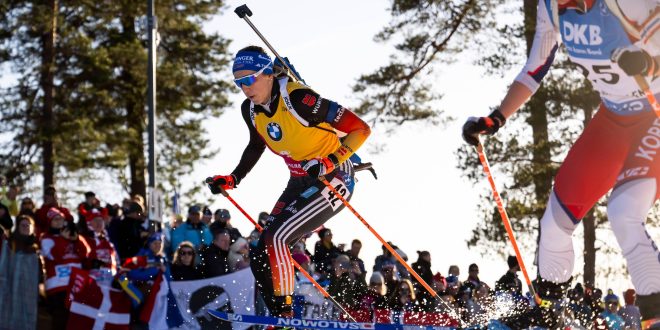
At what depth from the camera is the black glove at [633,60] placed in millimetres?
6027

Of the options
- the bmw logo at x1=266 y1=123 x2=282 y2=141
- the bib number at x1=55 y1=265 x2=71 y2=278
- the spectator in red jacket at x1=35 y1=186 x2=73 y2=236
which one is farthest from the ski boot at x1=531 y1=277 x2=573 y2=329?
the spectator in red jacket at x1=35 y1=186 x2=73 y2=236

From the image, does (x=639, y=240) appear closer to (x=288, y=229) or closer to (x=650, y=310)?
(x=650, y=310)

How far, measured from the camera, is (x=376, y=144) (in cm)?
2348

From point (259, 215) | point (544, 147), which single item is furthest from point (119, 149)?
point (259, 215)

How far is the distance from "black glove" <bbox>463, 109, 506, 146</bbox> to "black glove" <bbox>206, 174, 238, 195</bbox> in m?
2.87

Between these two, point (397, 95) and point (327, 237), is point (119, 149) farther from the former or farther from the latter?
point (327, 237)

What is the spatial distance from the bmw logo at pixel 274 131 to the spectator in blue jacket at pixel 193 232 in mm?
5380

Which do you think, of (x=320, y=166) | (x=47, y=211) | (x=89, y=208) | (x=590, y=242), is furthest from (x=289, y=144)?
(x=590, y=242)

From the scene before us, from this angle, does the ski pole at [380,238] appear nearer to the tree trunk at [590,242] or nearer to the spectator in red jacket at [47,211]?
the spectator in red jacket at [47,211]

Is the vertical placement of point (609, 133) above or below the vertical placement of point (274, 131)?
below

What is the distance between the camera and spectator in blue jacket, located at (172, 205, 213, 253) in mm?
13898

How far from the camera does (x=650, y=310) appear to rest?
622cm

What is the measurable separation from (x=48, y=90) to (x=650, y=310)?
26.9m

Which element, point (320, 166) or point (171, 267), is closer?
point (320, 166)
